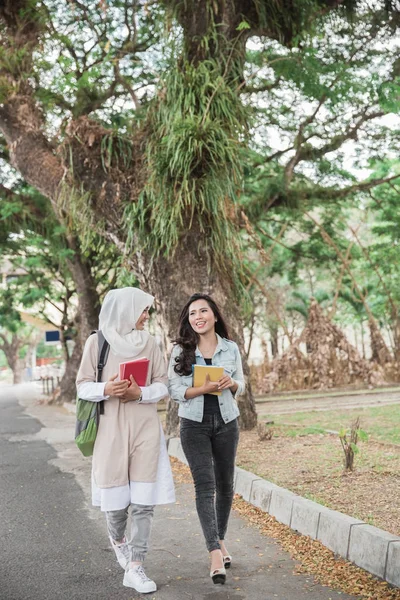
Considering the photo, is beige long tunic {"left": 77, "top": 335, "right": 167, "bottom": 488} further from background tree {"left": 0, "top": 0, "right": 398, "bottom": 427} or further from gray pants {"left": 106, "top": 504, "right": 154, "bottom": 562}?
background tree {"left": 0, "top": 0, "right": 398, "bottom": 427}

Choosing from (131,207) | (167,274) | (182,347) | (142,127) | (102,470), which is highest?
(142,127)

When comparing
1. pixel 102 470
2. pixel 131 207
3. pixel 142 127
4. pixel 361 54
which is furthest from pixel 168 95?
pixel 102 470

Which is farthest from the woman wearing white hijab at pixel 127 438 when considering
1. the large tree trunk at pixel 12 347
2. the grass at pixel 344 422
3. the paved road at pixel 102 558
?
the large tree trunk at pixel 12 347

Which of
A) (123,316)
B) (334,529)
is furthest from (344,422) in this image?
(123,316)

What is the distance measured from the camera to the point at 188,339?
5.01m

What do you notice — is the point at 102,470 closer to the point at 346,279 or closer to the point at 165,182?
the point at 165,182

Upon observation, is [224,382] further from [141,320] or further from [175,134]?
[175,134]

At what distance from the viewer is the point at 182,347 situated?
499 cm

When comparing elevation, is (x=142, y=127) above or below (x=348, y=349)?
above

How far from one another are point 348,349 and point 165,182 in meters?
11.8

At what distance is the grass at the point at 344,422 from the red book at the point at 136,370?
17.2 feet

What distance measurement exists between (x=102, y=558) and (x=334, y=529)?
162 centimetres

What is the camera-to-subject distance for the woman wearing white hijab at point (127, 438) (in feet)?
14.9

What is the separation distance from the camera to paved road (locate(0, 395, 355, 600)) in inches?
176
